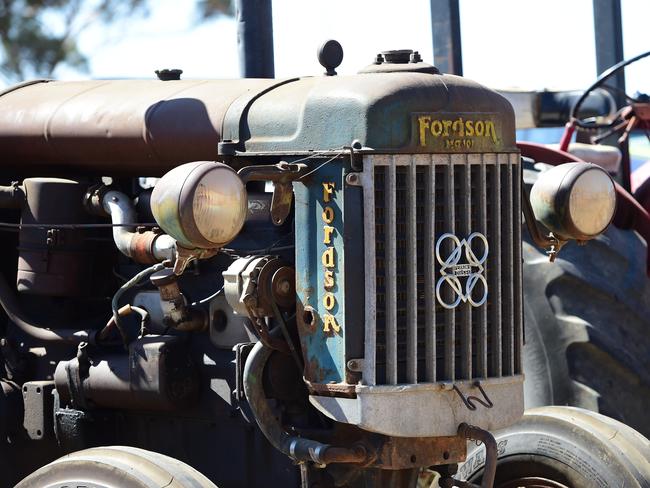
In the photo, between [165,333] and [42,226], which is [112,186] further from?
[165,333]

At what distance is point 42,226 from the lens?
4.77 m

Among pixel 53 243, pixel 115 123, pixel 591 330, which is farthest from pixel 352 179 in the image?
pixel 591 330

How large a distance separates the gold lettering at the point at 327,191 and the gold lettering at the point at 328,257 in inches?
5.7

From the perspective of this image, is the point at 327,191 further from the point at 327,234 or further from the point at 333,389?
the point at 333,389

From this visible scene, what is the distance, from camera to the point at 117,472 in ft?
13.3

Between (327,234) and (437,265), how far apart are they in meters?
0.33

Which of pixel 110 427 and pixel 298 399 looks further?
pixel 110 427

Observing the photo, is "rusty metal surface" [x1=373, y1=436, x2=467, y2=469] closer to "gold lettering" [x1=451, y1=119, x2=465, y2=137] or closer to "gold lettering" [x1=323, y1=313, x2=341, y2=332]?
"gold lettering" [x1=323, y1=313, x2=341, y2=332]

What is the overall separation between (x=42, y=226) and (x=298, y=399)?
119 cm

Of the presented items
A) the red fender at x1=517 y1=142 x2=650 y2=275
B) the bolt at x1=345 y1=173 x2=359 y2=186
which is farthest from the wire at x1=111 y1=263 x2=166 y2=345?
the red fender at x1=517 y1=142 x2=650 y2=275

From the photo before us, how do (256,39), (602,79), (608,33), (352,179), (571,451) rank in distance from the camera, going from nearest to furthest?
(352,179) < (571,451) < (256,39) < (602,79) < (608,33)

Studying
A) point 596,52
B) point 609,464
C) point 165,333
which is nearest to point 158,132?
point 165,333

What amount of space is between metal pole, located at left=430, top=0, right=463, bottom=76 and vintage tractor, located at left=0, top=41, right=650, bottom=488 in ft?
9.27

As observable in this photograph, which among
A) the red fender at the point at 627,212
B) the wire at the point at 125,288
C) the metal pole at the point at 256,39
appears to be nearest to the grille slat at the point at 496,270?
the wire at the point at 125,288
